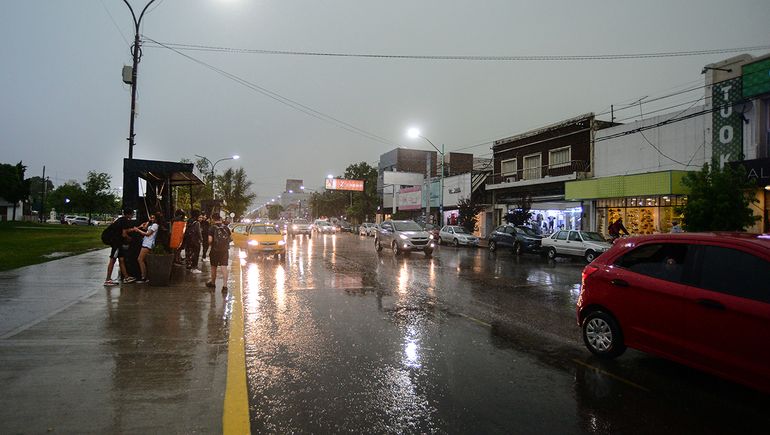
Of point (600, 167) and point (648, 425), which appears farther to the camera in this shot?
point (600, 167)

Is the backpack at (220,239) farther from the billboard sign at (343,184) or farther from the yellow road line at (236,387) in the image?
the billboard sign at (343,184)

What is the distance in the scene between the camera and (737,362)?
416 centimetres

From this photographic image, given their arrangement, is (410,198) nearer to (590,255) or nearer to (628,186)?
(628,186)

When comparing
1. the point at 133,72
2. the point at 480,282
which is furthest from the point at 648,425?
the point at 133,72

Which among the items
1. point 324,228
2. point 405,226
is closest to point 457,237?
point 405,226

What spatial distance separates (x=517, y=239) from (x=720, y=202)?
9.44m

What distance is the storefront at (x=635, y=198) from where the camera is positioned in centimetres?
2073

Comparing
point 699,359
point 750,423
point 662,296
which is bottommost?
point 750,423

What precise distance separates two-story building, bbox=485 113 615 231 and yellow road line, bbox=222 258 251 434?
24.6 metres

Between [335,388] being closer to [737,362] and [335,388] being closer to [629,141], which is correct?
[737,362]

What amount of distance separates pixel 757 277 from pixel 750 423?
1295 millimetres

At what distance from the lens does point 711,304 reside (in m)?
4.40

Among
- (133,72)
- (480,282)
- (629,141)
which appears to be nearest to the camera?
(480,282)

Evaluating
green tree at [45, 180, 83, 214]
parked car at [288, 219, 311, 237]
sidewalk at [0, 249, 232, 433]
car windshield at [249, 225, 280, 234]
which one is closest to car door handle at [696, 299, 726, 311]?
sidewalk at [0, 249, 232, 433]
